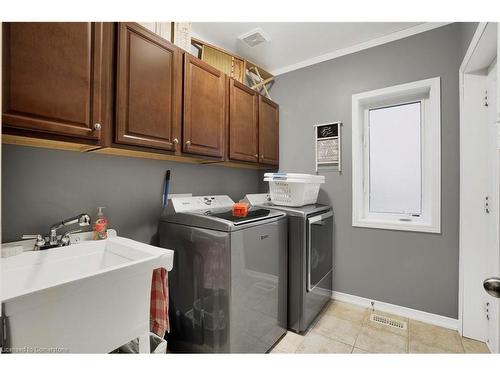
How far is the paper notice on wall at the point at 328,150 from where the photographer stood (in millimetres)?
2484

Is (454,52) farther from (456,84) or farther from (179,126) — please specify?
(179,126)

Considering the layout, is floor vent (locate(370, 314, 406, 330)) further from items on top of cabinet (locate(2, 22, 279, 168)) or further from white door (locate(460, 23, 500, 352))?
items on top of cabinet (locate(2, 22, 279, 168))

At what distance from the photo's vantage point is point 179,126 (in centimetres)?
163

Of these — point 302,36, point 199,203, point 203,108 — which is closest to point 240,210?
point 199,203

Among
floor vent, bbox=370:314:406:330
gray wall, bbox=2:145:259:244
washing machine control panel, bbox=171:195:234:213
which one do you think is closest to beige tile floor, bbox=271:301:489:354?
floor vent, bbox=370:314:406:330

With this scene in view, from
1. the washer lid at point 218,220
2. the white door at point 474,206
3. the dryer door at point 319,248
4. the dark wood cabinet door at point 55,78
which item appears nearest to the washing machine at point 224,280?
the washer lid at point 218,220

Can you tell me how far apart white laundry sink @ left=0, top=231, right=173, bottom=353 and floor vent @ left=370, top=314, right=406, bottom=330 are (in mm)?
1953

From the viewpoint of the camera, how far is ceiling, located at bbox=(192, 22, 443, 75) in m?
2.07

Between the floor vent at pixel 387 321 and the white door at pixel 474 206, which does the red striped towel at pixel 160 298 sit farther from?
the white door at pixel 474 206

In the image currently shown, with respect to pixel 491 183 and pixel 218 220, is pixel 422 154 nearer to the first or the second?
pixel 491 183

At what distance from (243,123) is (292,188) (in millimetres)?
→ 771

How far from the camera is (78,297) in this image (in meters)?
0.85

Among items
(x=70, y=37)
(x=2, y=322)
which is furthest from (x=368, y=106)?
(x=2, y=322)

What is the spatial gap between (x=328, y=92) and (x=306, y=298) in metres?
2.07
